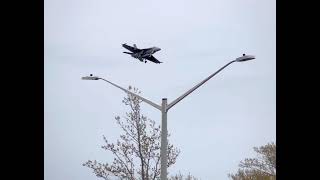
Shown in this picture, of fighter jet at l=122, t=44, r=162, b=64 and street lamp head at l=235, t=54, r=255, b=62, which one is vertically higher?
fighter jet at l=122, t=44, r=162, b=64

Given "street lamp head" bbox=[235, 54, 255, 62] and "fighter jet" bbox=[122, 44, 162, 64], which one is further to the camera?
"fighter jet" bbox=[122, 44, 162, 64]

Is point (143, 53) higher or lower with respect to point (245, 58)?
higher

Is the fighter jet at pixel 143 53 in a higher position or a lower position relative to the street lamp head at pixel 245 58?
higher

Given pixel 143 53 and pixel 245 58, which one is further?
pixel 143 53

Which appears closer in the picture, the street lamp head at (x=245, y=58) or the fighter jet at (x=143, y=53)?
the street lamp head at (x=245, y=58)
